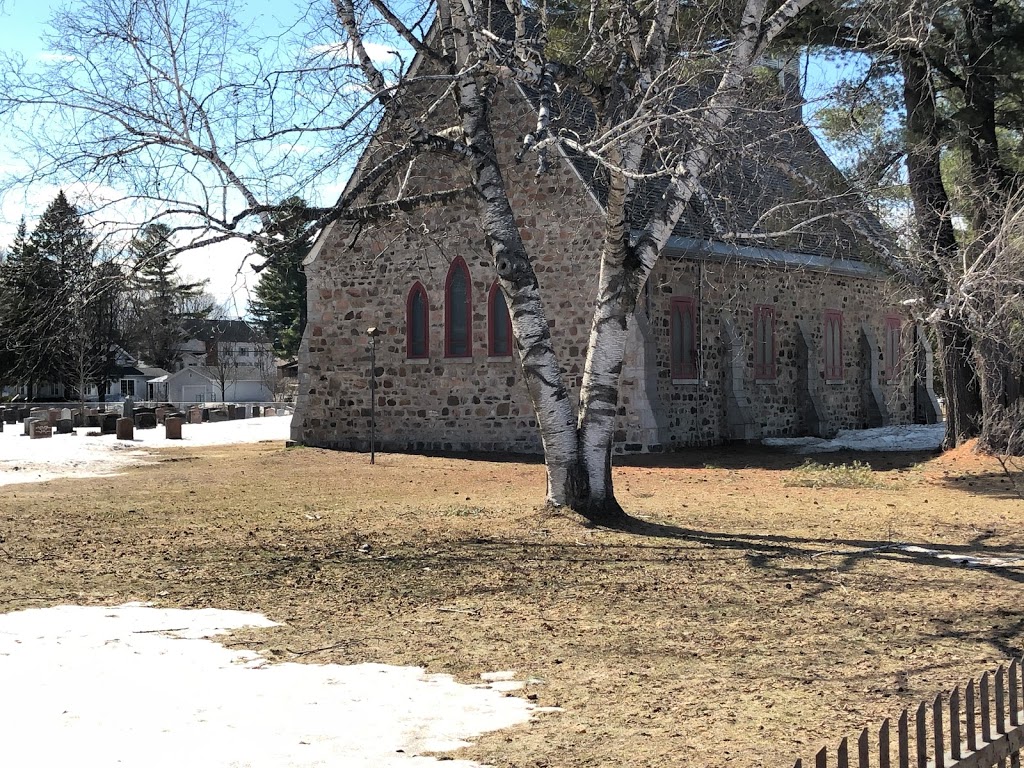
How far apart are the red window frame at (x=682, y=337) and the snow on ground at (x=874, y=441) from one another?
9.25 ft

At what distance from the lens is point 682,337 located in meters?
25.1

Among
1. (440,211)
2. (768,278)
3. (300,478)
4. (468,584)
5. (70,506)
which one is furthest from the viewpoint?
(768,278)

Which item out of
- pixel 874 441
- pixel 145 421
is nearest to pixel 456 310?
pixel 874 441

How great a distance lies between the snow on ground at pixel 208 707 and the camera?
5.14m

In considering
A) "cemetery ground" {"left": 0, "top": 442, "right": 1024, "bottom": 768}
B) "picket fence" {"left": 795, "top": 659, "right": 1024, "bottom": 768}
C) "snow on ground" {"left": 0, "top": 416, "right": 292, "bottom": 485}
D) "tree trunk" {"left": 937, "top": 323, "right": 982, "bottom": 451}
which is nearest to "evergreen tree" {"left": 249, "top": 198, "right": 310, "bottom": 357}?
"snow on ground" {"left": 0, "top": 416, "right": 292, "bottom": 485}

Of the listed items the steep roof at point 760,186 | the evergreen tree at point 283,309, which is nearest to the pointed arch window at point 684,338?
the steep roof at point 760,186

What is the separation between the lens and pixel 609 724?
18.5ft

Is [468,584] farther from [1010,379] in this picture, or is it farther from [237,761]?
[1010,379]

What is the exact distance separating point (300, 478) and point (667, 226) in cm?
961

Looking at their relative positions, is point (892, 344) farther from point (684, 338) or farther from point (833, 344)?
point (684, 338)

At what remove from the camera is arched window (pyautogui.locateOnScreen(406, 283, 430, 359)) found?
25.5 metres

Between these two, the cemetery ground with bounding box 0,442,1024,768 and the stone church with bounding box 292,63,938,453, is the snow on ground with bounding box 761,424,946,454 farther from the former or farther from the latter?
the cemetery ground with bounding box 0,442,1024,768

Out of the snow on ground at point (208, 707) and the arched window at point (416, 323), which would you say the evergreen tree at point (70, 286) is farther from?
the arched window at point (416, 323)

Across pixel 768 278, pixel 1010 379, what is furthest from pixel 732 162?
pixel 768 278
